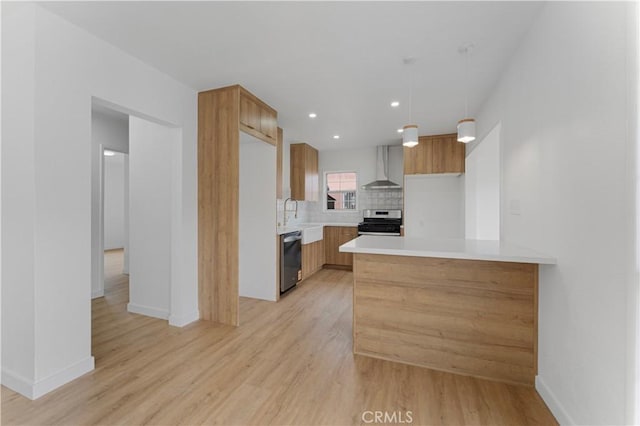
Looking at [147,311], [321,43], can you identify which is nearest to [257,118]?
[321,43]

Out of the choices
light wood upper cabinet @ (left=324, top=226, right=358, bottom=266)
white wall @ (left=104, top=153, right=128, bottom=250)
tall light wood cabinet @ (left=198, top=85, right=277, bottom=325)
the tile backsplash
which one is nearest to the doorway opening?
tall light wood cabinet @ (left=198, top=85, right=277, bottom=325)

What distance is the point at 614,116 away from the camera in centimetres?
118

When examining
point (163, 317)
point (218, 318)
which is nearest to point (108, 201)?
point (163, 317)

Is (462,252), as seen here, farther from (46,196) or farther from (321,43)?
(46,196)

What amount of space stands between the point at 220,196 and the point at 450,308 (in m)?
2.48

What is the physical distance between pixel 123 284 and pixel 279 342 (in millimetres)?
3426

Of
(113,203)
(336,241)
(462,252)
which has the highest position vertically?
(113,203)

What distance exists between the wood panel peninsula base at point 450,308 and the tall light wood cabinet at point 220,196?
143cm

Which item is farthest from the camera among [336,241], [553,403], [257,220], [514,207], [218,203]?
[336,241]

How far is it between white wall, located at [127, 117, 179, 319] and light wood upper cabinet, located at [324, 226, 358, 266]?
10.5 feet

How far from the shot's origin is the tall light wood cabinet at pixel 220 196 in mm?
2932

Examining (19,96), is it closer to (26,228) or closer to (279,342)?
(26,228)

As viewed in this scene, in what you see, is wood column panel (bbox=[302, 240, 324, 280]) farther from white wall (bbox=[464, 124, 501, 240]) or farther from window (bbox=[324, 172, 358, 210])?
white wall (bbox=[464, 124, 501, 240])

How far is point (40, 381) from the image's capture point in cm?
182
